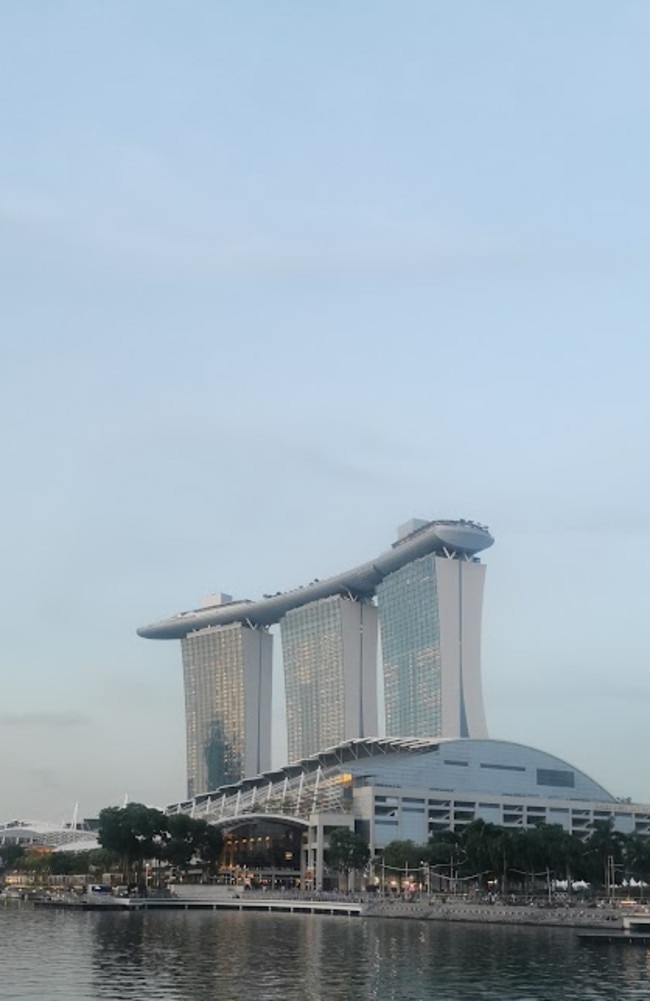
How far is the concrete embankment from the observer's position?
379 feet

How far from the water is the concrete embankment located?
4392 millimetres

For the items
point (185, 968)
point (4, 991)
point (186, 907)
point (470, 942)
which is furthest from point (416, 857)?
point (4, 991)

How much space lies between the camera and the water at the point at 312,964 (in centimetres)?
6544

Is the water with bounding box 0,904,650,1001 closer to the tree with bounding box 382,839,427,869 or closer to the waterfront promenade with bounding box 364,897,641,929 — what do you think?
the waterfront promenade with bounding box 364,897,641,929

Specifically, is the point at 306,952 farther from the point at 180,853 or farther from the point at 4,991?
the point at 180,853

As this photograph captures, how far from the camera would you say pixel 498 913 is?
12738 centimetres

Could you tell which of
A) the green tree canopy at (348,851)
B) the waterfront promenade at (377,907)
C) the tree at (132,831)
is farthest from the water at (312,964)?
the tree at (132,831)

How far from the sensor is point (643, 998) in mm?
65125

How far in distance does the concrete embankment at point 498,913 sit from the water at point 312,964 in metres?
4.39

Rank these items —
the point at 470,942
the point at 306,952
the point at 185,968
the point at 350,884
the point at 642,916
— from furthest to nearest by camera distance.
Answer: the point at 350,884
the point at 642,916
the point at 470,942
the point at 306,952
the point at 185,968

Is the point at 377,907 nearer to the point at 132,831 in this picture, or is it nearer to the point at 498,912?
the point at 498,912

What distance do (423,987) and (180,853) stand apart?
437ft

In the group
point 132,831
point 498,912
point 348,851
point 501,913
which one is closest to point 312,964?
point 501,913

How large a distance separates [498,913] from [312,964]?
51695mm
